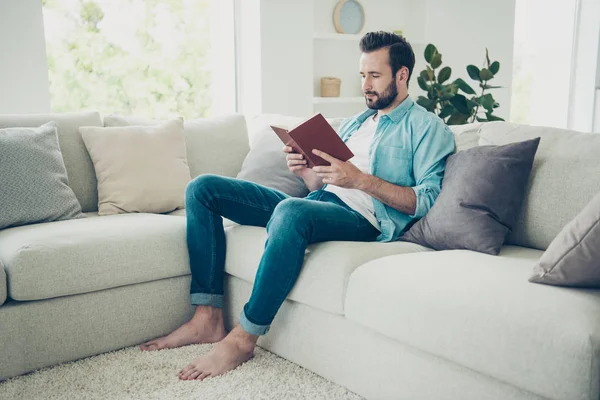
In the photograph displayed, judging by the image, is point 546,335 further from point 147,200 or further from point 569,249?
point 147,200

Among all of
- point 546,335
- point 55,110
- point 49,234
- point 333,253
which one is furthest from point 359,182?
point 55,110

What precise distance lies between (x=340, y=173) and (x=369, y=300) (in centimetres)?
52

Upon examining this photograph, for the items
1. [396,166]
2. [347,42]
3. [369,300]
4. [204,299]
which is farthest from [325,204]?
[347,42]

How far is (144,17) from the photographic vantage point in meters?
4.24

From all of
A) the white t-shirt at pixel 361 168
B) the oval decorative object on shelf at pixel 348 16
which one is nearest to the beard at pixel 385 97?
the white t-shirt at pixel 361 168

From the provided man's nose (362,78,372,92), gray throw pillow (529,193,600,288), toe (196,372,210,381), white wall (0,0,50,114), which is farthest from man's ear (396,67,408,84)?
white wall (0,0,50,114)

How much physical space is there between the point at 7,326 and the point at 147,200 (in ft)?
2.91

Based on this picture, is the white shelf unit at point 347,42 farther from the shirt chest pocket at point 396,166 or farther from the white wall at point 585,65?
the shirt chest pocket at point 396,166

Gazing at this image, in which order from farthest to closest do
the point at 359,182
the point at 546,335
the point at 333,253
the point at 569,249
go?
the point at 359,182
the point at 333,253
the point at 569,249
the point at 546,335

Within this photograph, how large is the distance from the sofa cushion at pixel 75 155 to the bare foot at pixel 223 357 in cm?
110

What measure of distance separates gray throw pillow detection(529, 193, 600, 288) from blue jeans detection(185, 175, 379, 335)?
2.40ft

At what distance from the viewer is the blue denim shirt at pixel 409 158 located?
227cm

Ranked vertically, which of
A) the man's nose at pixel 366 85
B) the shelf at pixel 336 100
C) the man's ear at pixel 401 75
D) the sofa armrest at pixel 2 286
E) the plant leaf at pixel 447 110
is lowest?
the sofa armrest at pixel 2 286

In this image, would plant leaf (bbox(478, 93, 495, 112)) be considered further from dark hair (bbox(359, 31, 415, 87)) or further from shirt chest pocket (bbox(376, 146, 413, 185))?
shirt chest pocket (bbox(376, 146, 413, 185))
